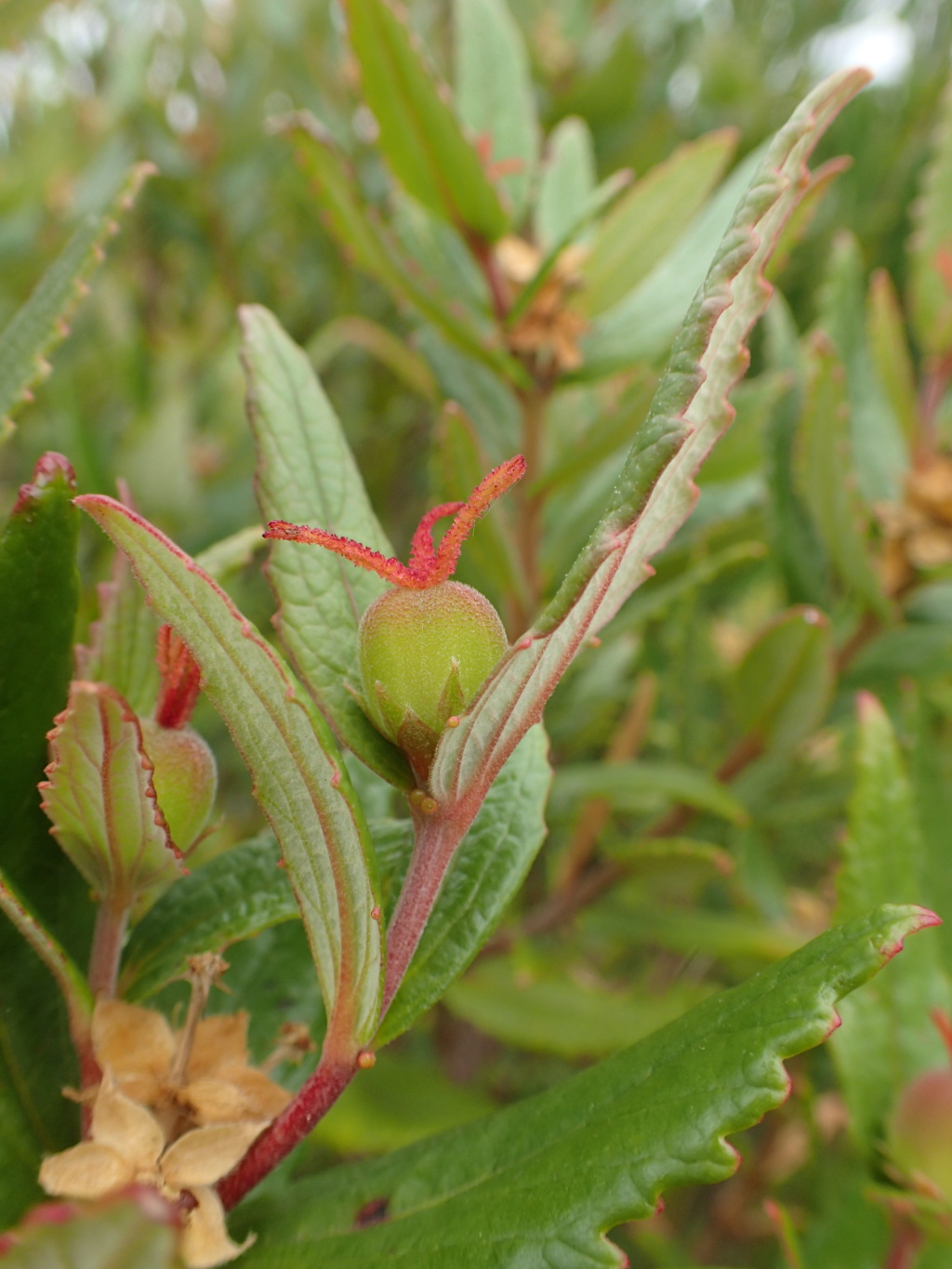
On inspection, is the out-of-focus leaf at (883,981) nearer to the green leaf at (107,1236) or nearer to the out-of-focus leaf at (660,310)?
the out-of-focus leaf at (660,310)

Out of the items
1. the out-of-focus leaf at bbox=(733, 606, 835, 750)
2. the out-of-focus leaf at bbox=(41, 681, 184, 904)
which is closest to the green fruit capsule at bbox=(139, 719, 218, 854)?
the out-of-focus leaf at bbox=(41, 681, 184, 904)

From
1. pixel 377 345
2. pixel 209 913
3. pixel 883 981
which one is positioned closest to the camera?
pixel 209 913

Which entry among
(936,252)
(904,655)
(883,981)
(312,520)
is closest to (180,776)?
(312,520)

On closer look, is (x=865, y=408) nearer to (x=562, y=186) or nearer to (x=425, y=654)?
(x=562, y=186)

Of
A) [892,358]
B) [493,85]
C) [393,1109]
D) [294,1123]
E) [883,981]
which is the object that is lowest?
[393,1109]

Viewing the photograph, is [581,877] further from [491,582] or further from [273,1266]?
[273,1266]

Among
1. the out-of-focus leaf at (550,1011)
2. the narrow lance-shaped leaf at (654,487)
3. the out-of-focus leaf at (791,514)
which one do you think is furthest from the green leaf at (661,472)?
the out-of-focus leaf at (550,1011)

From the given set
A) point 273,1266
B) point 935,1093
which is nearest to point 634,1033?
point 935,1093

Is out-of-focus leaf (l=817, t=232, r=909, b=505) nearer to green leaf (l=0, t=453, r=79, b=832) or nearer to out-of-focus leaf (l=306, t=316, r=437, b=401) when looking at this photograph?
out-of-focus leaf (l=306, t=316, r=437, b=401)
